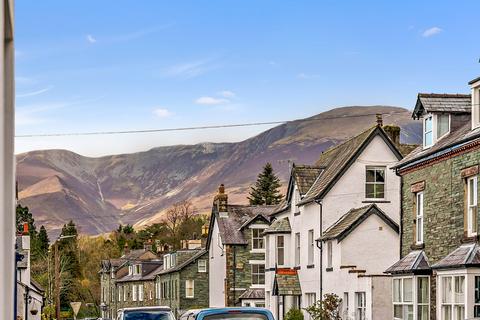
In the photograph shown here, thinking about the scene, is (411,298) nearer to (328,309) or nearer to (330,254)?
(328,309)

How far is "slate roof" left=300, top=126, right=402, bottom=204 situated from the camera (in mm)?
48031

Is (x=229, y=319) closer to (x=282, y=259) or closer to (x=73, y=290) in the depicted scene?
(x=282, y=259)

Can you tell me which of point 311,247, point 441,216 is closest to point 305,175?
point 311,247

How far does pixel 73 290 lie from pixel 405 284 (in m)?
92.9

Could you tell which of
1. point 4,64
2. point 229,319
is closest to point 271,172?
point 229,319

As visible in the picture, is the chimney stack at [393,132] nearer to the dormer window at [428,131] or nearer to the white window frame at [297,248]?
the white window frame at [297,248]

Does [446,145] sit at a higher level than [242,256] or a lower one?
higher

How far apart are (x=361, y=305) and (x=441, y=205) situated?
374 inches

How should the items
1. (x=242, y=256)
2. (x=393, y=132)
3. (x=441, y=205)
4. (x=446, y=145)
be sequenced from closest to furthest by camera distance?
(x=446, y=145), (x=441, y=205), (x=393, y=132), (x=242, y=256)

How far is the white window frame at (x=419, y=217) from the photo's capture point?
35094 millimetres

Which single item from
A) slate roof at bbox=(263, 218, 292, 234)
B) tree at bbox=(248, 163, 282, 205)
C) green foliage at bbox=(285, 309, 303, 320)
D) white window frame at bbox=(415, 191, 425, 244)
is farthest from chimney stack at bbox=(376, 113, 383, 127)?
tree at bbox=(248, 163, 282, 205)

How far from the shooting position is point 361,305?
41.0 meters

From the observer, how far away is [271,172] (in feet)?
446

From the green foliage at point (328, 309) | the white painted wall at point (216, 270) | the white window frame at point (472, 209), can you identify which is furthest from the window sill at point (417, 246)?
the white painted wall at point (216, 270)
